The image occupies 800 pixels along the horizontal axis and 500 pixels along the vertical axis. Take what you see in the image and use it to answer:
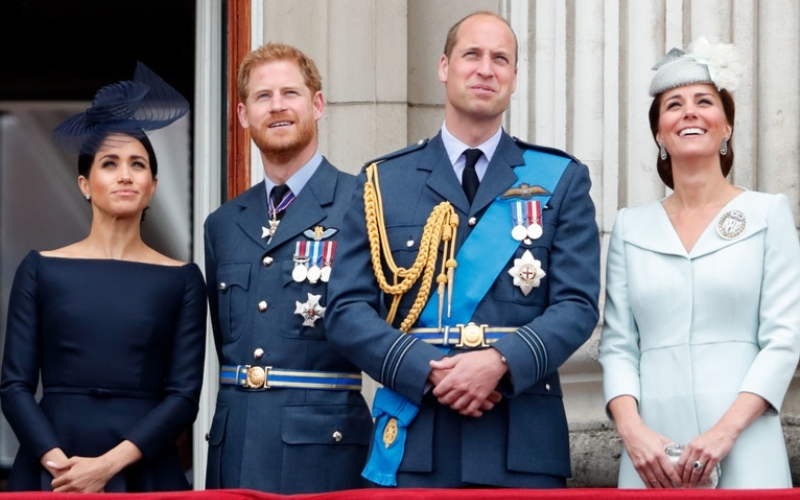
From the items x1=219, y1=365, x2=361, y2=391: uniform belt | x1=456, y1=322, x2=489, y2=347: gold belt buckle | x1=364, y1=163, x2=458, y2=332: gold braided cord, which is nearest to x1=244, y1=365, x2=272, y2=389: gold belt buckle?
x1=219, y1=365, x2=361, y2=391: uniform belt

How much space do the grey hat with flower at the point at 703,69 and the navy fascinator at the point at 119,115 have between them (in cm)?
140

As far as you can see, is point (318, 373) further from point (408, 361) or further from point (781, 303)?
point (781, 303)

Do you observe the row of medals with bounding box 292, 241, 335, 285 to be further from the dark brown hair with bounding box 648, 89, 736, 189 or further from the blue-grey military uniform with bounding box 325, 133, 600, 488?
the dark brown hair with bounding box 648, 89, 736, 189

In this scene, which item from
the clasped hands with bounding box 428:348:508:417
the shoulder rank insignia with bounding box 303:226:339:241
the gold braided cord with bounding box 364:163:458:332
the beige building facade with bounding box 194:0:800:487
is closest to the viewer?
the clasped hands with bounding box 428:348:508:417

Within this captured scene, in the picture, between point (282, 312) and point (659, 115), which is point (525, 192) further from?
point (282, 312)

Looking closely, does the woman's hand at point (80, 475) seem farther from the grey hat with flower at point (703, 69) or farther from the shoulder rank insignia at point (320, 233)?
the grey hat with flower at point (703, 69)

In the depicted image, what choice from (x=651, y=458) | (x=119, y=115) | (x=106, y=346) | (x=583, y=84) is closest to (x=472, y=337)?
(x=651, y=458)

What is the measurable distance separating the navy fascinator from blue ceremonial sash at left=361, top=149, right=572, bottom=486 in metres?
1.11

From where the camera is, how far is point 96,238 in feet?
15.8

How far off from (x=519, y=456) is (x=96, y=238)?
4.63ft

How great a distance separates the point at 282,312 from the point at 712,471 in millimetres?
1267

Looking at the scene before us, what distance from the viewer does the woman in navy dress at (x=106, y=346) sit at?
14.9 ft

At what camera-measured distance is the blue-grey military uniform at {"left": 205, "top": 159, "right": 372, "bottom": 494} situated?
4.63 m

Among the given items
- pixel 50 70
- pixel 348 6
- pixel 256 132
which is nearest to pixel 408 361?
pixel 256 132
